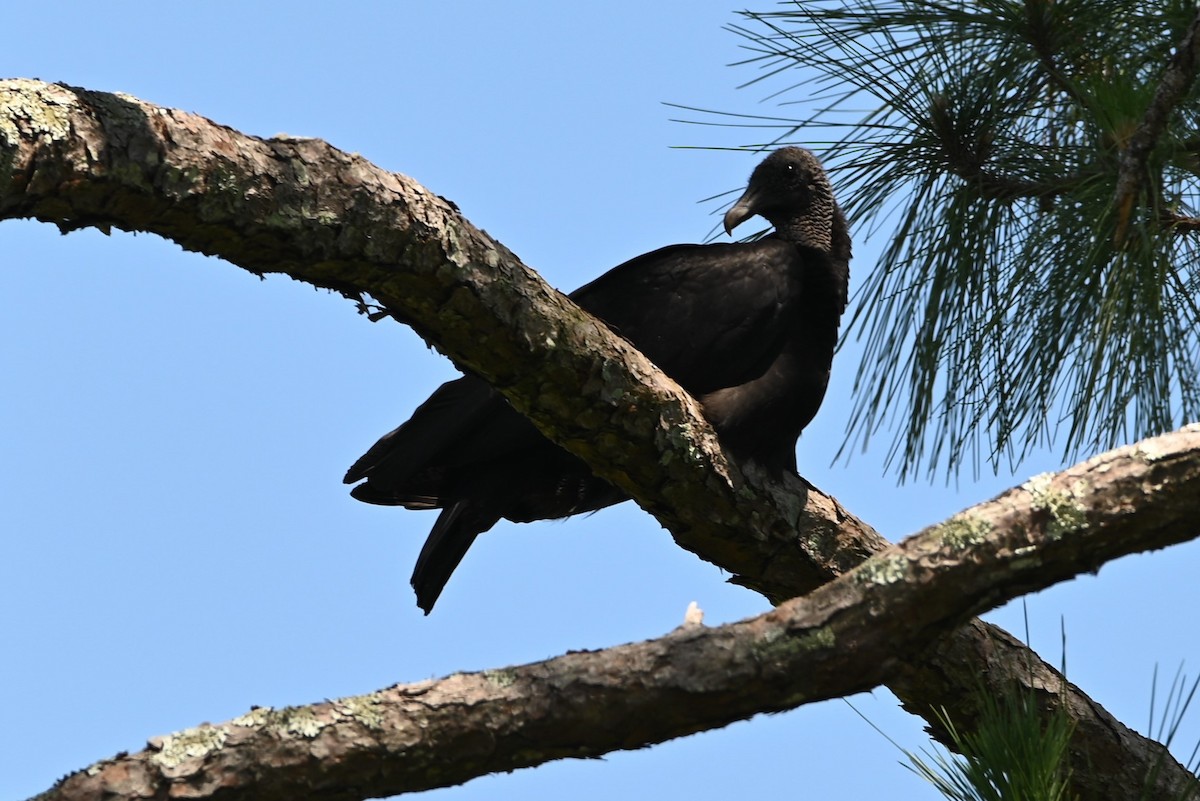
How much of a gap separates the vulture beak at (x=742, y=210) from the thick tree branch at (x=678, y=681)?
191 centimetres

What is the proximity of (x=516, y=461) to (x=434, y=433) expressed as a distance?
0.71 feet

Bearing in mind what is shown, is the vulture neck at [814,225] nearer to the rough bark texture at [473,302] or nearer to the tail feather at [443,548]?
the rough bark texture at [473,302]

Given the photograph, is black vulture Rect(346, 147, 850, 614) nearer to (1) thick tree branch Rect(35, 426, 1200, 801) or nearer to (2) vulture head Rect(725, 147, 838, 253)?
(2) vulture head Rect(725, 147, 838, 253)

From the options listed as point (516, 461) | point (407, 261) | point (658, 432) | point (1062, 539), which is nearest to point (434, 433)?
point (516, 461)

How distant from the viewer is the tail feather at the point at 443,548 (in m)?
3.32

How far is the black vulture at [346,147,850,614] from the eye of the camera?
3174mm

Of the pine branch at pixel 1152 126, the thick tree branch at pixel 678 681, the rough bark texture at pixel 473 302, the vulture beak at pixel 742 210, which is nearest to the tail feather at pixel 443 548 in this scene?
the rough bark texture at pixel 473 302

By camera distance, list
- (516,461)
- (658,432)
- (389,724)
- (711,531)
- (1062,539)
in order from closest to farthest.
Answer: (389,724) < (1062,539) < (658,432) < (711,531) < (516,461)

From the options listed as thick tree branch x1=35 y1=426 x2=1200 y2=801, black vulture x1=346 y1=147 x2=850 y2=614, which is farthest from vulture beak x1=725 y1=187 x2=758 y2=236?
thick tree branch x1=35 y1=426 x2=1200 y2=801

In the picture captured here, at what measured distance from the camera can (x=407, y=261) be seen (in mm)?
2400

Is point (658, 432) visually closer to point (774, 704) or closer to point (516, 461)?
point (516, 461)

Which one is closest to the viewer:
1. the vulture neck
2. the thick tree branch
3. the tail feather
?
the thick tree branch

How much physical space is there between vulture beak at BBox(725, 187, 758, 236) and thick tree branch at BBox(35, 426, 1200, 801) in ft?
6.26

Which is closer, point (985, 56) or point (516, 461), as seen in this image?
point (985, 56)
